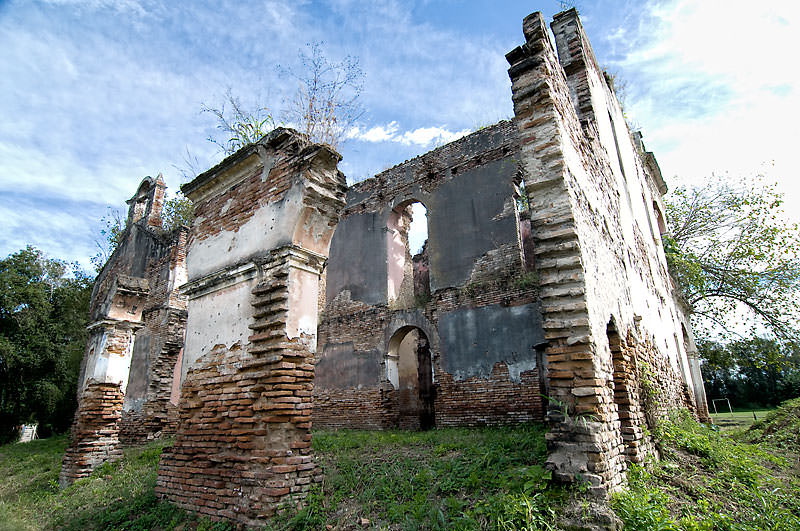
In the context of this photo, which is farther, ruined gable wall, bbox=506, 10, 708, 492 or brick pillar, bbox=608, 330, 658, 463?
brick pillar, bbox=608, 330, 658, 463

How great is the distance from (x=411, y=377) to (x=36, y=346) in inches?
709

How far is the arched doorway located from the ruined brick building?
0.06 meters

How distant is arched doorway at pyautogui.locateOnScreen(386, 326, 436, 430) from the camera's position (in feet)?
41.0

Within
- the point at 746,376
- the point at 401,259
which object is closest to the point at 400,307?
the point at 401,259

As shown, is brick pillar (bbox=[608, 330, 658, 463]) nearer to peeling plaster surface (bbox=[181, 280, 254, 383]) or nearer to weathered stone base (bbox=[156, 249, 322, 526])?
weathered stone base (bbox=[156, 249, 322, 526])

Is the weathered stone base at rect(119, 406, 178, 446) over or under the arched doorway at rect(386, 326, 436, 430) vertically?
under

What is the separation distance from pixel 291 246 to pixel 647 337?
20.9 feet

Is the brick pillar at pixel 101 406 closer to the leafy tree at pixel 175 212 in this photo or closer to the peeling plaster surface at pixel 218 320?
the peeling plaster surface at pixel 218 320

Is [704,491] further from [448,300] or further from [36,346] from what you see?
[36,346]

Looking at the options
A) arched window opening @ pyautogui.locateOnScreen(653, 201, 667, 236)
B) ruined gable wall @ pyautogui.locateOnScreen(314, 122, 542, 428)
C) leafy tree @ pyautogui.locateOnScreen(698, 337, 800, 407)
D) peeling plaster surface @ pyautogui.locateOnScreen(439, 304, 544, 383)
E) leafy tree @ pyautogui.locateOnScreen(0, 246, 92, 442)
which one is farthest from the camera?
leafy tree @ pyautogui.locateOnScreen(0, 246, 92, 442)

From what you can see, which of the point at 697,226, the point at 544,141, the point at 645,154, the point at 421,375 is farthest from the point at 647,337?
the point at 697,226

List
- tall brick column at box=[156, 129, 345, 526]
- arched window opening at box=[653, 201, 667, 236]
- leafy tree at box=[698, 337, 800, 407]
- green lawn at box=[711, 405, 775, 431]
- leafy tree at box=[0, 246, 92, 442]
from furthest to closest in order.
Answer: leafy tree at box=[0, 246, 92, 442] < arched window opening at box=[653, 201, 667, 236] < green lawn at box=[711, 405, 775, 431] < leafy tree at box=[698, 337, 800, 407] < tall brick column at box=[156, 129, 345, 526]

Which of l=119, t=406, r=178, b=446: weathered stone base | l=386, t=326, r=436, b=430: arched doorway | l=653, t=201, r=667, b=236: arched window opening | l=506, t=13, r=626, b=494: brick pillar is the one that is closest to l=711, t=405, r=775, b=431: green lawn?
l=653, t=201, r=667, b=236: arched window opening

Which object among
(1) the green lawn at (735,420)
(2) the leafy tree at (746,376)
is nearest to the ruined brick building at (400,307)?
(2) the leafy tree at (746,376)
